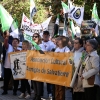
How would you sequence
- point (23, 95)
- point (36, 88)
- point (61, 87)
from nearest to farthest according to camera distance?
point (61, 87)
point (36, 88)
point (23, 95)

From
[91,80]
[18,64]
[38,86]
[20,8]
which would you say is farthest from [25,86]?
[20,8]

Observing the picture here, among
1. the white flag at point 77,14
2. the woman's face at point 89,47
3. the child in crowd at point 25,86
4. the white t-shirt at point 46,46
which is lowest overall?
the child in crowd at point 25,86

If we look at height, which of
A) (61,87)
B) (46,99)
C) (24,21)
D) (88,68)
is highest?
(24,21)

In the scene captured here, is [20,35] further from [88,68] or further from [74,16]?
[88,68]

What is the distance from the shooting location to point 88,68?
6523mm

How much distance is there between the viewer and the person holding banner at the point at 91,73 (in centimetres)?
641

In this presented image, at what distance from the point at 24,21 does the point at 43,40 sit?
174cm

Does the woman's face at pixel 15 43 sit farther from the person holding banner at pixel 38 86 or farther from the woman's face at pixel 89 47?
the woman's face at pixel 89 47

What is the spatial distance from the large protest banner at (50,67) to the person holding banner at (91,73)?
2.36 feet

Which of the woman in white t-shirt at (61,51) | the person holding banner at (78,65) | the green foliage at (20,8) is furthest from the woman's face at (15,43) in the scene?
the green foliage at (20,8)

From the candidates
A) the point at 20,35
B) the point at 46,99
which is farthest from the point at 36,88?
the point at 20,35

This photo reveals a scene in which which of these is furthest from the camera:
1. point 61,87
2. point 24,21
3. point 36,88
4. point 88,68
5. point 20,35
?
point 20,35

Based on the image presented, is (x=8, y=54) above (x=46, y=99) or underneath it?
above

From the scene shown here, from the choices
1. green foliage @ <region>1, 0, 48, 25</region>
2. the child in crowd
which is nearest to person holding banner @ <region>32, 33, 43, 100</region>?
the child in crowd
